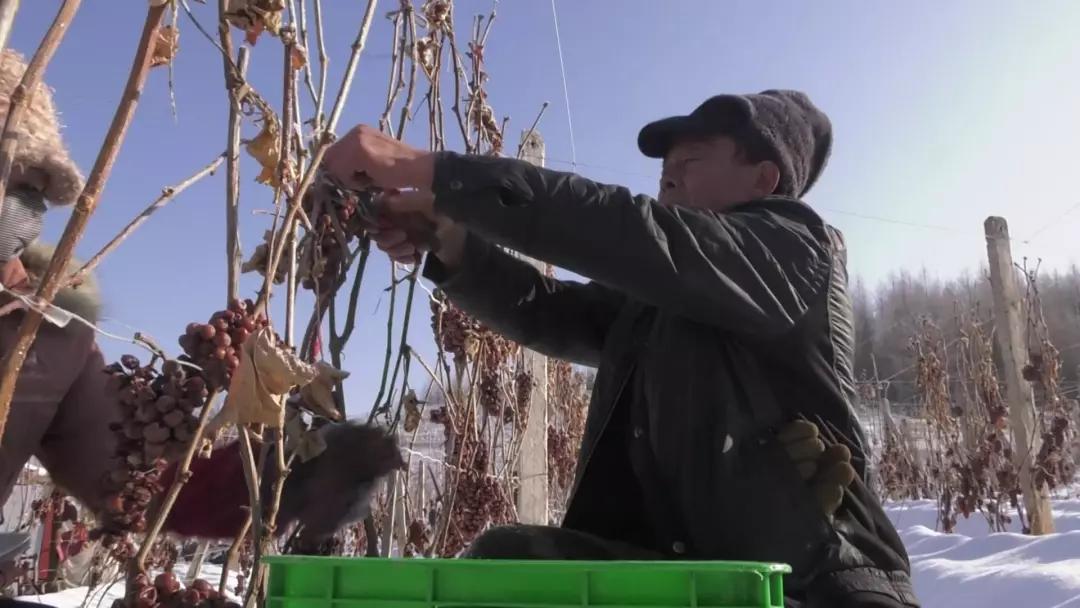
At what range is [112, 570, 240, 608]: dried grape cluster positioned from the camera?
871 millimetres

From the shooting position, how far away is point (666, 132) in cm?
142

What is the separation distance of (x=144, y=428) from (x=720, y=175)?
94 centimetres

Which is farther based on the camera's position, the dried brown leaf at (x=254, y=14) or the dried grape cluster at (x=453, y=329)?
the dried grape cluster at (x=453, y=329)

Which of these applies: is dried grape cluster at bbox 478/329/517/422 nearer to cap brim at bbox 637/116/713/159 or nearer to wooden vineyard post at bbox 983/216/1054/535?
cap brim at bbox 637/116/713/159

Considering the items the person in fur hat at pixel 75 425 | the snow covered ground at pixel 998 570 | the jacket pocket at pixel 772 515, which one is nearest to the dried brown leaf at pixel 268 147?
the person in fur hat at pixel 75 425

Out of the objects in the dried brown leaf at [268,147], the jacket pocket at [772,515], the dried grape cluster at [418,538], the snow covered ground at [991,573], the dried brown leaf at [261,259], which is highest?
the dried brown leaf at [268,147]

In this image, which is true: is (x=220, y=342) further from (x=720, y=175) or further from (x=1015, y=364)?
(x=1015, y=364)

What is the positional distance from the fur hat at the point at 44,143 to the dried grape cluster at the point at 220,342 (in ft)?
1.49

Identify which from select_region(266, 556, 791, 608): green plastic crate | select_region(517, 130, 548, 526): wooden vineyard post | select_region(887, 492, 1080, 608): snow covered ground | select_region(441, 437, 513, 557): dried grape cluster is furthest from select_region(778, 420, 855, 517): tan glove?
select_region(887, 492, 1080, 608): snow covered ground

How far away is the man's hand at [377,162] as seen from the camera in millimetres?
951

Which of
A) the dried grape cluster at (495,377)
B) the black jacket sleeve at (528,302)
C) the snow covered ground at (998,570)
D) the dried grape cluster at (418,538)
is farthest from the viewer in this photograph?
the snow covered ground at (998,570)

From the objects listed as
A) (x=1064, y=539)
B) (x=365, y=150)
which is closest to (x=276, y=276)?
(x=365, y=150)

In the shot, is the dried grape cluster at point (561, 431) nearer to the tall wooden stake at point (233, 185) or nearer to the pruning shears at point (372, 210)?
the pruning shears at point (372, 210)

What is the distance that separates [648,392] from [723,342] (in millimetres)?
131
